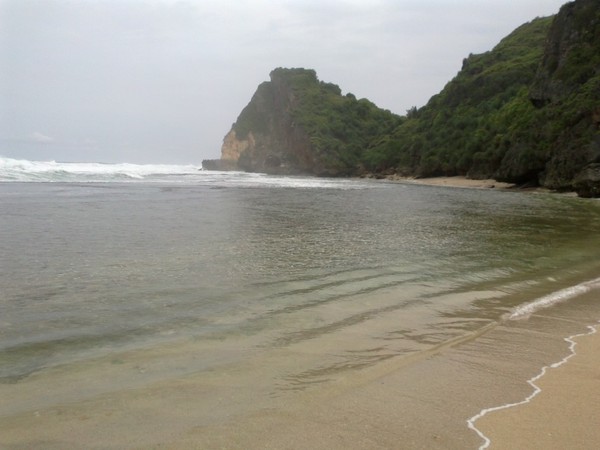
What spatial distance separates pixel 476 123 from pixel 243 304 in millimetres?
66480

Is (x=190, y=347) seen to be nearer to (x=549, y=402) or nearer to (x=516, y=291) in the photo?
(x=549, y=402)

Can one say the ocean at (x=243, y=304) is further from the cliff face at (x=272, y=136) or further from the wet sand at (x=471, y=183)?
the cliff face at (x=272, y=136)

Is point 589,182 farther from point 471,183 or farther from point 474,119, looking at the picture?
point 474,119

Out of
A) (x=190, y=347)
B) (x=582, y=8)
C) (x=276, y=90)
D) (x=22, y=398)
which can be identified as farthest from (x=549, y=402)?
(x=276, y=90)

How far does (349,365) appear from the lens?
175 inches

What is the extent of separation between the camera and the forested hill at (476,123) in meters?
39.8

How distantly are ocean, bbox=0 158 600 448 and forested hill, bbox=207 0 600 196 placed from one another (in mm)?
29025

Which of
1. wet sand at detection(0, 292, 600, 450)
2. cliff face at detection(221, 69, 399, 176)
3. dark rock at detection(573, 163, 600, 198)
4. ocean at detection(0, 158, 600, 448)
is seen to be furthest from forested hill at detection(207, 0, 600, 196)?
wet sand at detection(0, 292, 600, 450)

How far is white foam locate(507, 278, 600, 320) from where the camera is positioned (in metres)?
6.37

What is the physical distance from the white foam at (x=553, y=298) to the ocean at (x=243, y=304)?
0.04 metres

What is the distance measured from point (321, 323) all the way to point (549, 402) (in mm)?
2578

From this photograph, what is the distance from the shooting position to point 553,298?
23.7 ft

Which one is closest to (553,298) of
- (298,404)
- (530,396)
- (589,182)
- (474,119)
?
(530,396)

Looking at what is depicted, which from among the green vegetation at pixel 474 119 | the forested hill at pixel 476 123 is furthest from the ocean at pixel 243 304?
the green vegetation at pixel 474 119
